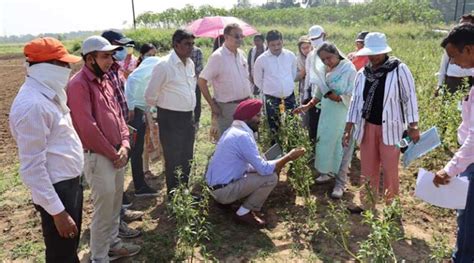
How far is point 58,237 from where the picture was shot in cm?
230

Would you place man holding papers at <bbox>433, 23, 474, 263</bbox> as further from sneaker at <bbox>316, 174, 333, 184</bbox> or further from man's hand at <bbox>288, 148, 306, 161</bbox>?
sneaker at <bbox>316, 174, 333, 184</bbox>

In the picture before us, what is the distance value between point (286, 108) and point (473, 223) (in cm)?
278

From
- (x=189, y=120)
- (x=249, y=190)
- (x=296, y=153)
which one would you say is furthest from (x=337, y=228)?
(x=189, y=120)

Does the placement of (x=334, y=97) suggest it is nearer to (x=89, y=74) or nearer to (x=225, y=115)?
(x=225, y=115)

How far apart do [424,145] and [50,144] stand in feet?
8.83

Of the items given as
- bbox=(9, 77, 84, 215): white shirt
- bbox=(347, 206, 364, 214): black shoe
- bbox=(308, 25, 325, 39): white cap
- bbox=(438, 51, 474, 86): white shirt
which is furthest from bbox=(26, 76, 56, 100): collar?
bbox=(438, 51, 474, 86): white shirt

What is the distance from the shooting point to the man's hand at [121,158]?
2.80m

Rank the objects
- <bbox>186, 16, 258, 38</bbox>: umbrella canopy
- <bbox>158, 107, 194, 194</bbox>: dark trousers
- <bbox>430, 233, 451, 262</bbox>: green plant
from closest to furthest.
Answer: <bbox>430, 233, 451, 262</bbox>: green plant < <bbox>158, 107, 194, 194</bbox>: dark trousers < <bbox>186, 16, 258, 38</bbox>: umbrella canopy

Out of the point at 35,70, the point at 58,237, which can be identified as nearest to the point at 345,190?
the point at 58,237

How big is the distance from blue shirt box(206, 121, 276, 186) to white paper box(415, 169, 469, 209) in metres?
1.39

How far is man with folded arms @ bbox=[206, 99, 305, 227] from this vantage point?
3.65 m

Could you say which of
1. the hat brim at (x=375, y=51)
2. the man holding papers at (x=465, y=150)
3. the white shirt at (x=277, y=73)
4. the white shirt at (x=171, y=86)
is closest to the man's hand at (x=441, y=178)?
the man holding papers at (x=465, y=150)

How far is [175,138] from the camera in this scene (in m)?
3.98

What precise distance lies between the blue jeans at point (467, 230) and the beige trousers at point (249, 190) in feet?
5.18
